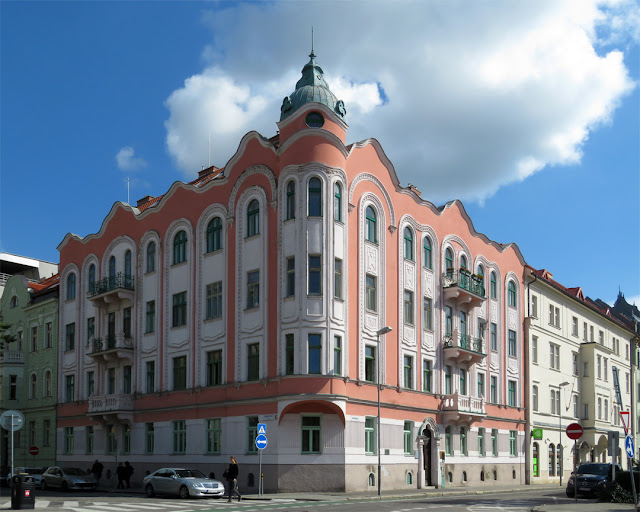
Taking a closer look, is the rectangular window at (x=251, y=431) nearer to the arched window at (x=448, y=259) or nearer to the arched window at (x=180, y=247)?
the arched window at (x=180, y=247)

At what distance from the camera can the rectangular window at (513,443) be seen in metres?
51.6

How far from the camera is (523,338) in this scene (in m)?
54.8

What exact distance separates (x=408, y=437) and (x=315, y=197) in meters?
13.4

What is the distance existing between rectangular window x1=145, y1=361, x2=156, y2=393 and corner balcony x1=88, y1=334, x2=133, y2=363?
142 centimetres

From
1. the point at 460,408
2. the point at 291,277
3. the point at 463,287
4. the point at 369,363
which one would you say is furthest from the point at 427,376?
the point at 291,277

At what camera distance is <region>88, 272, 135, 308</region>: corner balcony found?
46.2 m

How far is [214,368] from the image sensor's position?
4091cm

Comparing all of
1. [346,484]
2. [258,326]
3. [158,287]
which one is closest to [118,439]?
[158,287]

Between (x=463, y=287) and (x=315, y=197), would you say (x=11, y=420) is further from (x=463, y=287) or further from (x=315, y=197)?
(x=463, y=287)

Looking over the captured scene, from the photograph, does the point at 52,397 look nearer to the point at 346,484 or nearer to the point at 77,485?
the point at 77,485

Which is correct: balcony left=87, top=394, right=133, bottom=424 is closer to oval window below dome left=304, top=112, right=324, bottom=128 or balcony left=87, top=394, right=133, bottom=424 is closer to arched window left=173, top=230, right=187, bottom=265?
arched window left=173, top=230, right=187, bottom=265

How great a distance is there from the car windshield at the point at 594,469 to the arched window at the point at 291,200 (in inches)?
730

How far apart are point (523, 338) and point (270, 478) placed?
25.1 m

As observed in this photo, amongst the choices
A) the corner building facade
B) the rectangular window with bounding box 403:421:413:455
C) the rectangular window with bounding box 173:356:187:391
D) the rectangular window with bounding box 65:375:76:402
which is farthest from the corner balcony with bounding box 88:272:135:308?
the rectangular window with bounding box 403:421:413:455
